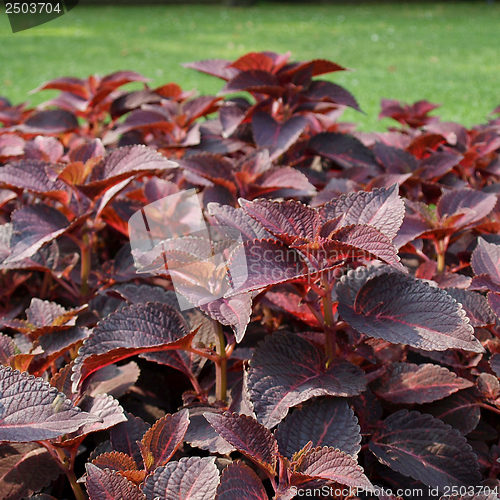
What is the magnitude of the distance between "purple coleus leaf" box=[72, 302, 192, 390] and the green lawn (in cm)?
422

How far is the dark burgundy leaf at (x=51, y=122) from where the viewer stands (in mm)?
1598

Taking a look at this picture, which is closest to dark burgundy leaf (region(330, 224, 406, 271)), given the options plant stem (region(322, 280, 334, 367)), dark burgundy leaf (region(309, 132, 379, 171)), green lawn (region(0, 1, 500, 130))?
plant stem (region(322, 280, 334, 367))

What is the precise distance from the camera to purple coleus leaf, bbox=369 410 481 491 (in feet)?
2.79

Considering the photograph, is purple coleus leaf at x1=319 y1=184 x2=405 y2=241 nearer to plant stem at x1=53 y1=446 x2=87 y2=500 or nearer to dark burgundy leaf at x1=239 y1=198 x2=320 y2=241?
dark burgundy leaf at x1=239 y1=198 x2=320 y2=241

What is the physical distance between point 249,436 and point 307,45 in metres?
9.01

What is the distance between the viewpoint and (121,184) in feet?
3.47

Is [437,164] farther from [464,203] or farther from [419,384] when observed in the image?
[419,384]

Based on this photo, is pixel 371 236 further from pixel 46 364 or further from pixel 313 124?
pixel 313 124

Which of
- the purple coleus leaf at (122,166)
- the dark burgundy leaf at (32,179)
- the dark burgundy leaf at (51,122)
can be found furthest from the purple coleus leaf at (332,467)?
the dark burgundy leaf at (51,122)

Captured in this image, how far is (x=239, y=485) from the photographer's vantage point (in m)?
0.74

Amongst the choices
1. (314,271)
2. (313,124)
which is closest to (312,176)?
(313,124)

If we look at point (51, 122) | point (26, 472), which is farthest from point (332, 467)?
point (51, 122)

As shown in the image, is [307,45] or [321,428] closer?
[321,428]

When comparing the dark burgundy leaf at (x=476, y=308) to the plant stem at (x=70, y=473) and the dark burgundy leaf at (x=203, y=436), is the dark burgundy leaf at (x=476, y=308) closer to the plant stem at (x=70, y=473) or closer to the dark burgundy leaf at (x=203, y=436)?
the dark burgundy leaf at (x=203, y=436)
